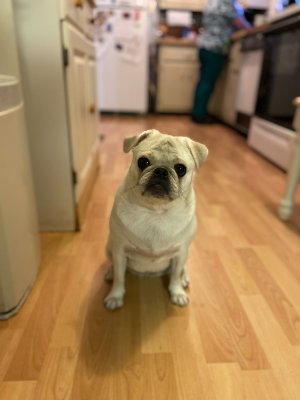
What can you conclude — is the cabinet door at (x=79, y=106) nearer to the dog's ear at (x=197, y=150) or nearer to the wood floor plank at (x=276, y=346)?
the dog's ear at (x=197, y=150)

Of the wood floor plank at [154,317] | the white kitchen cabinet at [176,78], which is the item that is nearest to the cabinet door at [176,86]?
the white kitchen cabinet at [176,78]

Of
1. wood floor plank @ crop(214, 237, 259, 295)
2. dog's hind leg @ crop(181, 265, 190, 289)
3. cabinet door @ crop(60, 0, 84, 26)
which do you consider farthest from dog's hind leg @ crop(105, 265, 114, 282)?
cabinet door @ crop(60, 0, 84, 26)

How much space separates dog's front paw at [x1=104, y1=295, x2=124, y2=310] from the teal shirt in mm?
3782

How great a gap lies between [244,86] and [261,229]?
248 cm

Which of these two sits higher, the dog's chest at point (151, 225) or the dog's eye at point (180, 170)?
the dog's eye at point (180, 170)

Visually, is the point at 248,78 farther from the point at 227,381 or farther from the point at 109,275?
the point at 227,381

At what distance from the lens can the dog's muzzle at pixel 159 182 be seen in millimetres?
854

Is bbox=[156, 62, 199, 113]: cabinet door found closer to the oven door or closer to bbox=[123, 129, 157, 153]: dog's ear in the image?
the oven door

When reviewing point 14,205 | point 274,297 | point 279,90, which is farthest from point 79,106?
point 279,90

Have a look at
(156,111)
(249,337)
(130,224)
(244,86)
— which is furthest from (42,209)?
(156,111)

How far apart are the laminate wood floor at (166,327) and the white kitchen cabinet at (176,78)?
3.66 metres

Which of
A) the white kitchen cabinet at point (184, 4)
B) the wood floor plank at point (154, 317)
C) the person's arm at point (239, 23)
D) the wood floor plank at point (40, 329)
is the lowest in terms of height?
the wood floor plank at point (154, 317)

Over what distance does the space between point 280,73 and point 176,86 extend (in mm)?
2409

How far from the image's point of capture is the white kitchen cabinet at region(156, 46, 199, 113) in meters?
4.80
